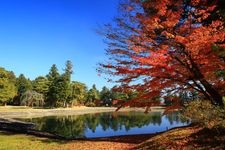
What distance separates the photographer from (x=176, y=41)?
14.5 metres

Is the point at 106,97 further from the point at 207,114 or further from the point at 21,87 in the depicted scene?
the point at 207,114

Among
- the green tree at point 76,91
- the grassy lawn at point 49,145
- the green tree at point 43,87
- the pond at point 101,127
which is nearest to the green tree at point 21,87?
the green tree at point 43,87

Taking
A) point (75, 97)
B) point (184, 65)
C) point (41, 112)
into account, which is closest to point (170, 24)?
point (184, 65)

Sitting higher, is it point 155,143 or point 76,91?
point 76,91

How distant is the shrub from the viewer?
12.3m

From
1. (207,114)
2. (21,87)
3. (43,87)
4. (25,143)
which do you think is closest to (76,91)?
(43,87)

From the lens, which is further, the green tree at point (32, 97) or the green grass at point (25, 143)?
the green tree at point (32, 97)

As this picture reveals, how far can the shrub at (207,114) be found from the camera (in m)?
12.3

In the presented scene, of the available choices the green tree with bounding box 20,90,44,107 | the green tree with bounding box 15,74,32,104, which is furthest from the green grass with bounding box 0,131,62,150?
the green tree with bounding box 15,74,32,104

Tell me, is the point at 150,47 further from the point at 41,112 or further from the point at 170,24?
the point at 41,112

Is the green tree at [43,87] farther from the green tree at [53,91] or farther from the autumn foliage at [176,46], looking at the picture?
the autumn foliage at [176,46]

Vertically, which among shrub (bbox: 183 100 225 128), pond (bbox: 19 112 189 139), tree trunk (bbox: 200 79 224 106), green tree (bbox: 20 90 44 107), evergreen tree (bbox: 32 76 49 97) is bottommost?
pond (bbox: 19 112 189 139)

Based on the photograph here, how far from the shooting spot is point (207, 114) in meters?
13.1

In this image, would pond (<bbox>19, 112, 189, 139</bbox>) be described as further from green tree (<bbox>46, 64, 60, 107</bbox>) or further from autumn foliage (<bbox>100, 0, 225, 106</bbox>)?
green tree (<bbox>46, 64, 60, 107</bbox>)
